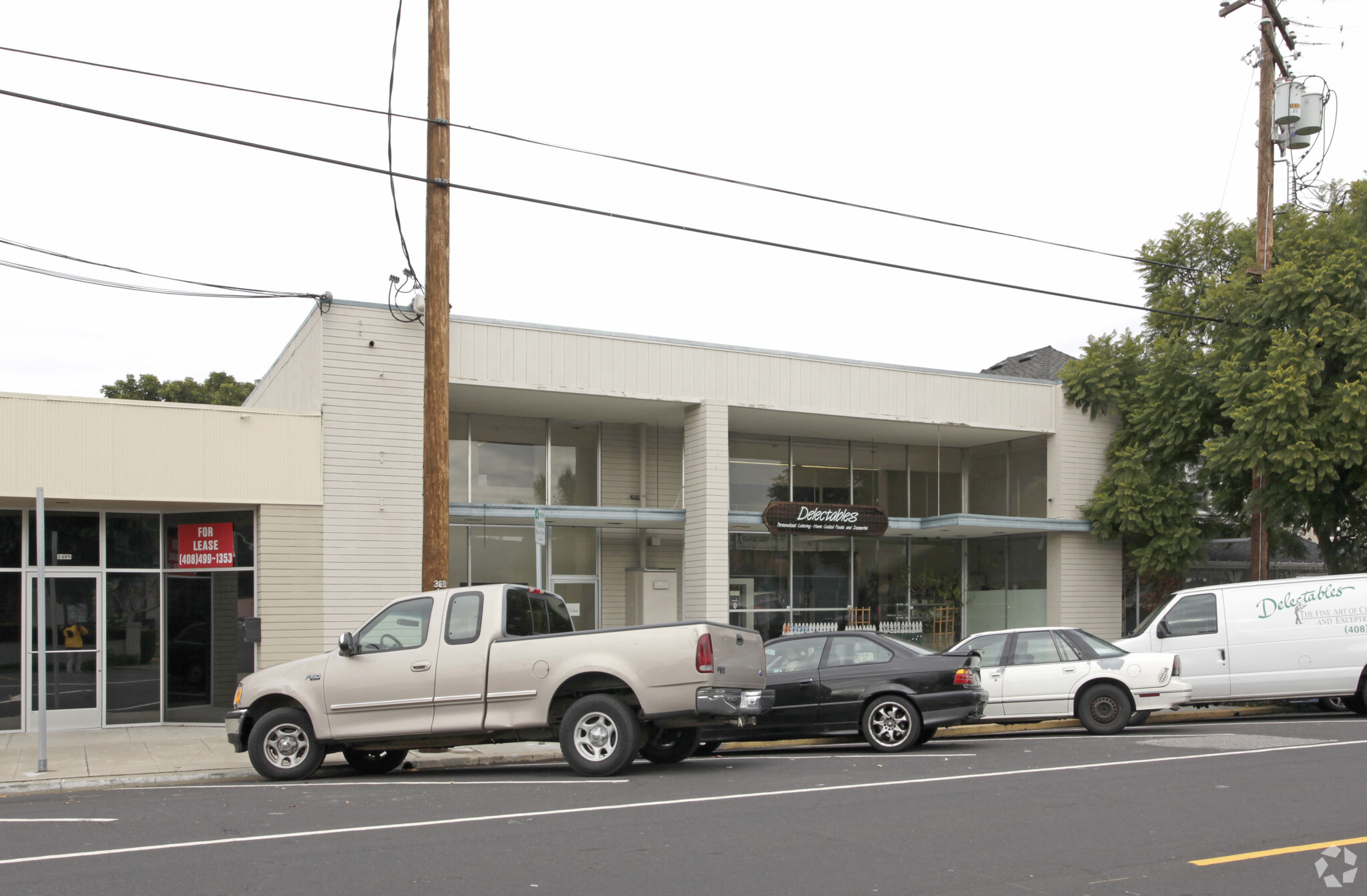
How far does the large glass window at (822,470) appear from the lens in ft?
79.9

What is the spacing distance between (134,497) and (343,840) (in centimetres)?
1059

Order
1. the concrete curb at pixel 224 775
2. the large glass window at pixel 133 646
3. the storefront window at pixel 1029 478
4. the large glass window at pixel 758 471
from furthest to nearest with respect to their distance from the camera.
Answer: the storefront window at pixel 1029 478
the large glass window at pixel 758 471
the large glass window at pixel 133 646
the concrete curb at pixel 224 775

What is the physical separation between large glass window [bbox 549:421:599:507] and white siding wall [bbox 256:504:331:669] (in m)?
5.25

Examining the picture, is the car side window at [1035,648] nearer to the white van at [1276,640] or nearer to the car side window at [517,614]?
the white van at [1276,640]

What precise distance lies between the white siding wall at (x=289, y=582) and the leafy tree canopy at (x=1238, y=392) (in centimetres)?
1508

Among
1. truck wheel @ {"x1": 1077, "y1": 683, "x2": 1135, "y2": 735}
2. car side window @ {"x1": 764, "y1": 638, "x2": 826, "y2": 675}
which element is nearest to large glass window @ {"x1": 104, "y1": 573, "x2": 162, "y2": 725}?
car side window @ {"x1": 764, "y1": 638, "x2": 826, "y2": 675}

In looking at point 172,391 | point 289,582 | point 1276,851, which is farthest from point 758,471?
point 172,391

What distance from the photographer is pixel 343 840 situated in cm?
834

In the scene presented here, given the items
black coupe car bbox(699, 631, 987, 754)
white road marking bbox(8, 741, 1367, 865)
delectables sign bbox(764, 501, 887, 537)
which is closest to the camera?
white road marking bbox(8, 741, 1367, 865)

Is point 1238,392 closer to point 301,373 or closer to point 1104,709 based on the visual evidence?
point 1104,709

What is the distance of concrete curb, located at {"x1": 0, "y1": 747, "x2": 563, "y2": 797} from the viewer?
40.7 ft

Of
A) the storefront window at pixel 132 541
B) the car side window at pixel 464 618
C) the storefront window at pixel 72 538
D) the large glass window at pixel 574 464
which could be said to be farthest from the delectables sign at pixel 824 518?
the storefront window at pixel 72 538

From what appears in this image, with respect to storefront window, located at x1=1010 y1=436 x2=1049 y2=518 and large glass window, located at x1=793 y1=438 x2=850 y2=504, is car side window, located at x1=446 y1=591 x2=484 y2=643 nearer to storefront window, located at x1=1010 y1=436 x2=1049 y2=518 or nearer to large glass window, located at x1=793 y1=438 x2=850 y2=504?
large glass window, located at x1=793 y1=438 x2=850 y2=504

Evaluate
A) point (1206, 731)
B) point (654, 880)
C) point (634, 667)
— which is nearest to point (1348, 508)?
point (1206, 731)
